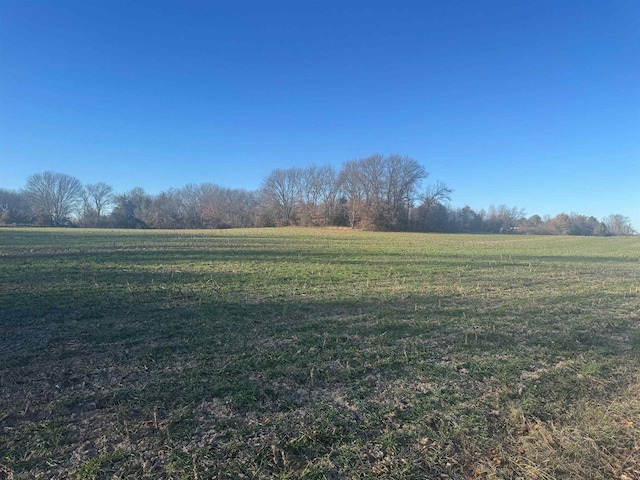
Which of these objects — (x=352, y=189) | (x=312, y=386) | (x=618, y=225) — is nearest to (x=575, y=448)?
(x=312, y=386)

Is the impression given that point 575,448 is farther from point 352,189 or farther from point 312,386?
point 352,189

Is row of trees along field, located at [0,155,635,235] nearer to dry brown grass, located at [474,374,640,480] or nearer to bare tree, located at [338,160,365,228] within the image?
bare tree, located at [338,160,365,228]

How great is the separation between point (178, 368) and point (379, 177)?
78410mm

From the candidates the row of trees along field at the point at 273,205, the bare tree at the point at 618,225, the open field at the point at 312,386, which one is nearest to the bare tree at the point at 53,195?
the row of trees along field at the point at 273,205

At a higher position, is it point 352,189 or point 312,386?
point 352,189

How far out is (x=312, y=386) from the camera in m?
4.51

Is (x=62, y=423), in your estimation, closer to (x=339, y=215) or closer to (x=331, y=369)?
(x=331, y=369)

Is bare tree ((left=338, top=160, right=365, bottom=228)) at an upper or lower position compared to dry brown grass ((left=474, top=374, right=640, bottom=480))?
upper

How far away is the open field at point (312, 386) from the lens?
3115 millimetres

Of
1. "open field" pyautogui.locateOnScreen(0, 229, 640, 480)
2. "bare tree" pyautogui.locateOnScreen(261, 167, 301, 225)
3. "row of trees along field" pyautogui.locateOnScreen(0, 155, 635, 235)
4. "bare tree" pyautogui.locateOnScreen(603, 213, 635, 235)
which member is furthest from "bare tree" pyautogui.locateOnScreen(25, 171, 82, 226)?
"bare tree" pyautogui.locateOnScreen(603, 213, 635, 235)

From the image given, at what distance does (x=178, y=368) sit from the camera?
16.1 feet

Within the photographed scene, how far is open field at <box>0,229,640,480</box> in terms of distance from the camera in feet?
10.2

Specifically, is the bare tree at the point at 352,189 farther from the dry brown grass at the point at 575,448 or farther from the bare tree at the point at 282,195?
the dry brown grass at the point at 575,448

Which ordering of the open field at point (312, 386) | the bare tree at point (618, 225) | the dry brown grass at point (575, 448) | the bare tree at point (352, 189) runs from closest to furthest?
the dry brown grass at point (575, 448)
the open field at point (312, 386)
the bare tree at point (352, 189)
the bare tree at point (618, 225)
